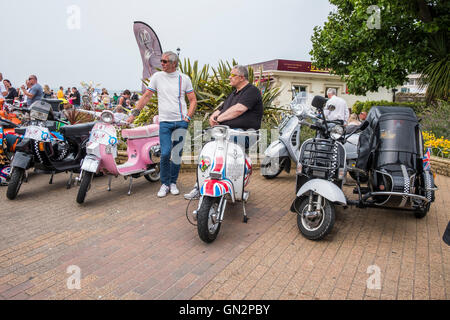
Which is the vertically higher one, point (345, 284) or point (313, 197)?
point (313, 197)

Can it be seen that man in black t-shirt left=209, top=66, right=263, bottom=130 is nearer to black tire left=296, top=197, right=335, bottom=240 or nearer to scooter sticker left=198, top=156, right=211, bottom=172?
scooter sticker left=198, top=156, right=211, bottom=172

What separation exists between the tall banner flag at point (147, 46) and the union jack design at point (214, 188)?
11568 mm

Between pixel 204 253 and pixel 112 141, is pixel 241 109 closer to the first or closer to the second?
pixel 204 253

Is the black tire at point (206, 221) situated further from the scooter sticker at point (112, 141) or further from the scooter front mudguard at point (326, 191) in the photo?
the scooter sticker at point (112, 141)

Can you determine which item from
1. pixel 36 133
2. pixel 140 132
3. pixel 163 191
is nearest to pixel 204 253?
pixel 163 191

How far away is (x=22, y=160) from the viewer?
15.3 feet

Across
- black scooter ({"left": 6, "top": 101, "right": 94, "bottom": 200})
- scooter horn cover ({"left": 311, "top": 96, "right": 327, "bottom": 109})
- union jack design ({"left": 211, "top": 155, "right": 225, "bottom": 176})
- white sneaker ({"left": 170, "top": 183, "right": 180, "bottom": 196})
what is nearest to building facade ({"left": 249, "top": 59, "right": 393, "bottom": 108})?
white sneaker ({"left": 170, "top": 183, "right": 180, "bottom": 196})

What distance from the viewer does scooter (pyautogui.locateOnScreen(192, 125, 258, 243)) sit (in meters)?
3.28

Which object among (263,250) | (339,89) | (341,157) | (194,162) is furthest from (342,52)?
(339,89)

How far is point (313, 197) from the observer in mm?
3580

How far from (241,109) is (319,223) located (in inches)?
65.8
